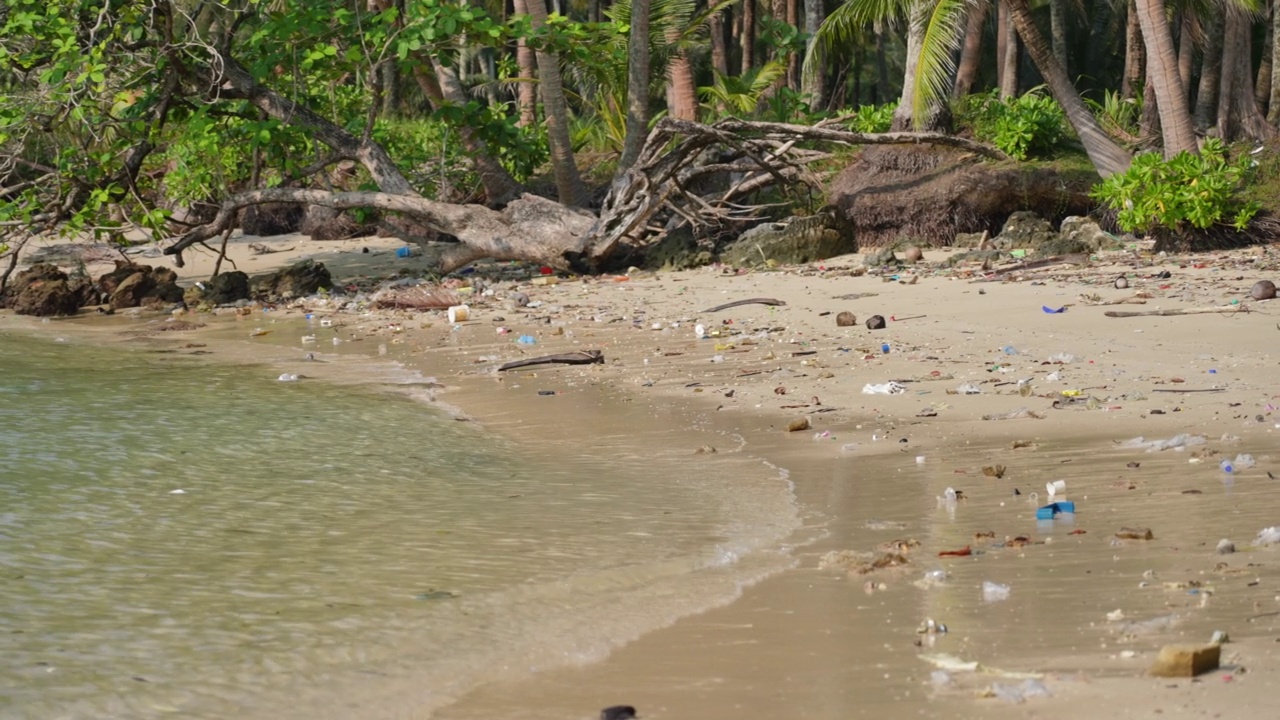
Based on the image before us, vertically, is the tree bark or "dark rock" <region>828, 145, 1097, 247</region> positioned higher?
the tree bark

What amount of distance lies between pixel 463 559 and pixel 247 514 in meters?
1.29

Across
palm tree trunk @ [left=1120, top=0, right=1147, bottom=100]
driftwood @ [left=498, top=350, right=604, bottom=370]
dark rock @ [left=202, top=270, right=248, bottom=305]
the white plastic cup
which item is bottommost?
driftwood @ [left=498, top=350, right=604, bottom=370]

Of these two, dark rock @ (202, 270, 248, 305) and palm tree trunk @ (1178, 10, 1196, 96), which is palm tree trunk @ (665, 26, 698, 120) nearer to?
dark rock @ (202, 270, 248, 305)

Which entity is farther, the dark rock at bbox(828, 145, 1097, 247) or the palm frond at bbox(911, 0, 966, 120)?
the dark rock at bbox(828, 145, 1097, 247)

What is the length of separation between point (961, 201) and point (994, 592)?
1097 centimetres

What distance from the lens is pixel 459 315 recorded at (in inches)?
469

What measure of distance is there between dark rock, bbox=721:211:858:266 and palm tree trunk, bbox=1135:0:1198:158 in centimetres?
339

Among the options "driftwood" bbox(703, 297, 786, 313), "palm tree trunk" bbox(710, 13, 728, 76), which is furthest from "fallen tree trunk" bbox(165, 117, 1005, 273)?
"palm tree trunk" bbox(710, 13, 728, 76)

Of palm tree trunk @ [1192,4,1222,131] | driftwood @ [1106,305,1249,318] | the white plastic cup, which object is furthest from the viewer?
palm tree trunk @ [1192,4,1222,131]

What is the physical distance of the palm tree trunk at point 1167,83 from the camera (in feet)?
42.2

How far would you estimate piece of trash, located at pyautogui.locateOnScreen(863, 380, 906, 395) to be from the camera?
7.32 m

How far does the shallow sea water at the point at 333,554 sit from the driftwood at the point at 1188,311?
3737 millimetres

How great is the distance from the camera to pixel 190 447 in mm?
6996

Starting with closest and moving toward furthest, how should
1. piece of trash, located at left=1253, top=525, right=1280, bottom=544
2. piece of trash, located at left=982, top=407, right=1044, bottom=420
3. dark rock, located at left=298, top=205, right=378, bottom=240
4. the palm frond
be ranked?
piece of trash, located at left=1253, top=525, right=1280, bottom=544, piece of trash, located at left=982, top=407, right=1044, bottom=420, the palm frond, dark rock, located at left=298, top=205, right=378, bottom=240
